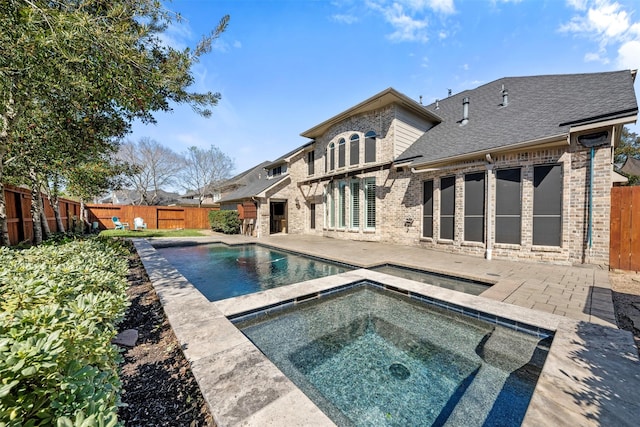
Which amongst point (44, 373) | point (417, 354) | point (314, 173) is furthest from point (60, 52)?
point (314, 173)

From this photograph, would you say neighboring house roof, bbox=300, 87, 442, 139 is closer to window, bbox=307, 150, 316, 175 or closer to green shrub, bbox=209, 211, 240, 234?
window, bbox=307, 150, 316, 175

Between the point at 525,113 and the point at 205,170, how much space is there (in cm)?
3472

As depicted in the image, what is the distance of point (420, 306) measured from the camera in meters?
4.73

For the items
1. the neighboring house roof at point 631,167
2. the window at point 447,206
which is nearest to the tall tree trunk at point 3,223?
the window at point 447,206

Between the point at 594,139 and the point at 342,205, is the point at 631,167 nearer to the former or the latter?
the point at 594,139

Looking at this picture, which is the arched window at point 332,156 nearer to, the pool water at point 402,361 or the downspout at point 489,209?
the downspout at point 489,209

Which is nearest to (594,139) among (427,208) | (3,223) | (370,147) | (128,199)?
(427,208)

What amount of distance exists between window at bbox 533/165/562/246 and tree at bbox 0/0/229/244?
9.50m

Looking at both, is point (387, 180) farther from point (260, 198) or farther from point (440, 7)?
point (260, 198)

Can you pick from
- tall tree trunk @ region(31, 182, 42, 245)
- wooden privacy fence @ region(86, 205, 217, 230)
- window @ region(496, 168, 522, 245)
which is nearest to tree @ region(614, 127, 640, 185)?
window @ region(496, 168, 522, 245)

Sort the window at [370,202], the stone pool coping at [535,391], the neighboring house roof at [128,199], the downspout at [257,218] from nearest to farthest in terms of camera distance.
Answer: the stone pool coping at [535,391]
the window at [370,202]
the downspout at [257,218]
the neighboring house roof at [128,199]

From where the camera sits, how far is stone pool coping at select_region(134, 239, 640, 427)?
1895 mm

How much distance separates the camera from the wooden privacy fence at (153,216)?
1978cm

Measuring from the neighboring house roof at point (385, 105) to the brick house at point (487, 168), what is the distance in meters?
0.07
